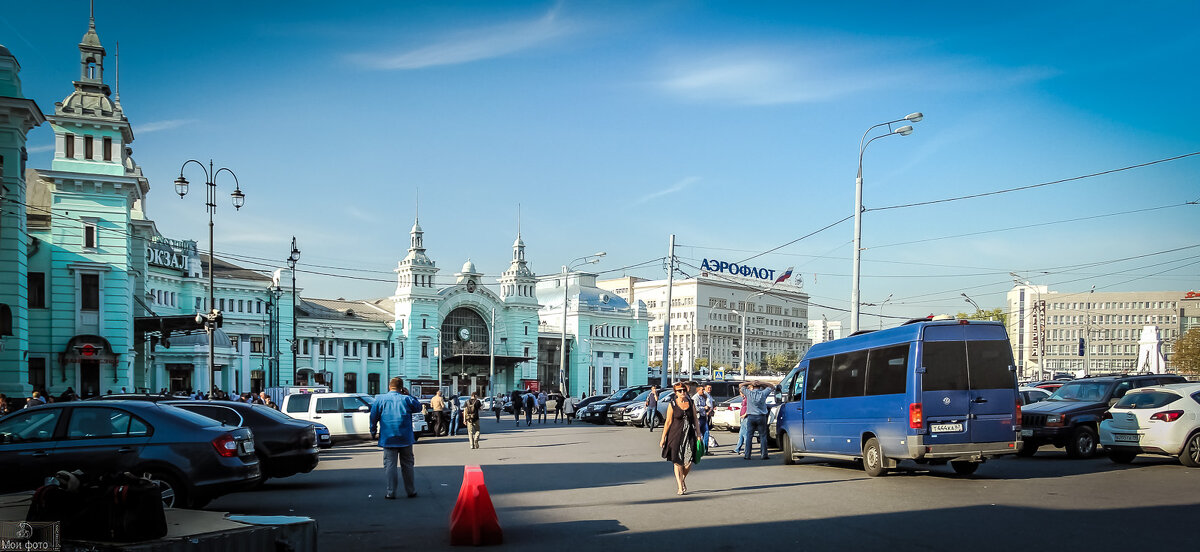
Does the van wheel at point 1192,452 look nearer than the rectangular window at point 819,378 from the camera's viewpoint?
Yes

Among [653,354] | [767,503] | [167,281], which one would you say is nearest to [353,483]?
[767,503]

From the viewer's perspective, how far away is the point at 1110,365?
6201 inches

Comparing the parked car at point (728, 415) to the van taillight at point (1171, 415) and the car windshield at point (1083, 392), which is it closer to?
the car windshield at point (1083, 392)

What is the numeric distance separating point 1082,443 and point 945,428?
7121 mm

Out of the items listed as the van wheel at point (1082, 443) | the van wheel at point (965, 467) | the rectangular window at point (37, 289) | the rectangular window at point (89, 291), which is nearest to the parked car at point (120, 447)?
the van wheel at point (965, 467)

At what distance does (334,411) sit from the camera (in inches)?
1134

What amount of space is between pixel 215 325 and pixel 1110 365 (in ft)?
521

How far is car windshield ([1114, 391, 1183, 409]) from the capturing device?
17.3 meters

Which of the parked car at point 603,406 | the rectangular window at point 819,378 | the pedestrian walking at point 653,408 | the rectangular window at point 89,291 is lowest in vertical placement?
the parked car at point 603,406

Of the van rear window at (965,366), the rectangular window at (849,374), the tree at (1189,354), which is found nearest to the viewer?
the van rear window at (965,366)

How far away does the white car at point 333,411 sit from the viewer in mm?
28703

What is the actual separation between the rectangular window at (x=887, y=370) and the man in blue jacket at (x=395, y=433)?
7657 mm

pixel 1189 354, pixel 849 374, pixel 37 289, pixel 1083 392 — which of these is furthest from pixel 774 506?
pixel 1189 354

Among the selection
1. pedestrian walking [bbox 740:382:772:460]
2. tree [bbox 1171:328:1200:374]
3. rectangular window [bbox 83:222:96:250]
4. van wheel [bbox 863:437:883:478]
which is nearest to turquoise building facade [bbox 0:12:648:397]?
rectangular window [bbox 83:222:96:250]
